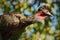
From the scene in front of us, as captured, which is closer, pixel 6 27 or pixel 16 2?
pixel 6 27

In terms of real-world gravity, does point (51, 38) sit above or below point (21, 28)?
below

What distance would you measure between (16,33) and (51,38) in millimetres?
998

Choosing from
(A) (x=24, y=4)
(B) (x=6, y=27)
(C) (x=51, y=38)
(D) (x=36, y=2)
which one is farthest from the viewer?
(A) (x=24, y=4)

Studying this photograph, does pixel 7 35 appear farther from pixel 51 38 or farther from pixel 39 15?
pixel 51 38

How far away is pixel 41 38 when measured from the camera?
8.61 ft

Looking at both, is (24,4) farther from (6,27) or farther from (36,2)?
(6,27)

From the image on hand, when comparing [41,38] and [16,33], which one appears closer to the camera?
[16,33]

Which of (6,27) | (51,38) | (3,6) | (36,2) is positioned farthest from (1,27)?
(3,6)

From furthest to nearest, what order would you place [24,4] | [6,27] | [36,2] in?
[24,4], [36,2], [6,27]

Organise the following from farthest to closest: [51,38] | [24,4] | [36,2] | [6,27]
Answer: [24,4] < [36,2] < [51,38] < [6,27]

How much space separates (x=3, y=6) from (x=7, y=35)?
1.43 metres

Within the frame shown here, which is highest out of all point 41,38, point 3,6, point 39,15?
point 39,15

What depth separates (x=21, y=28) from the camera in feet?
5.01

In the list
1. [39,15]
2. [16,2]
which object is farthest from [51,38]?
[39,15]
